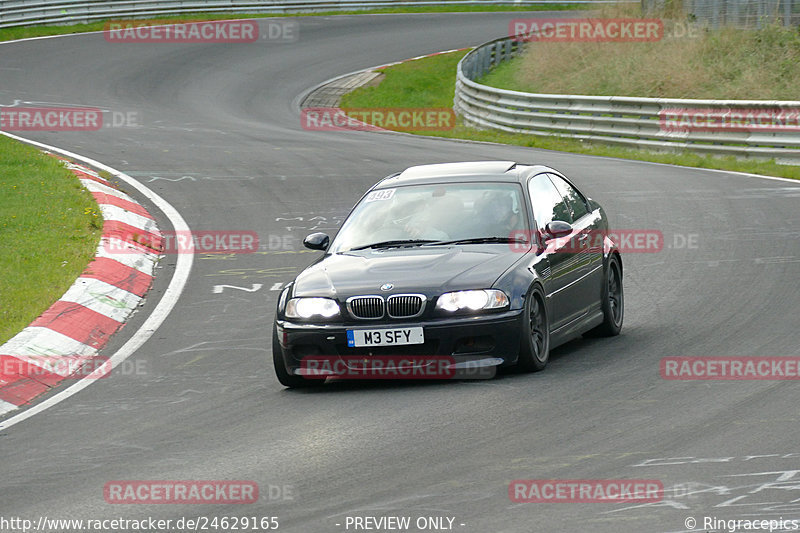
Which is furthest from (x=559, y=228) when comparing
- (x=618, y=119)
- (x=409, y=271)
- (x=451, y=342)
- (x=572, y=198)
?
(x=618, y=119)

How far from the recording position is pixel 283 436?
7465mm

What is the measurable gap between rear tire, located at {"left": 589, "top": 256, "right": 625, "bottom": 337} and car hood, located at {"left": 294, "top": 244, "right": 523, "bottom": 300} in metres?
1.53

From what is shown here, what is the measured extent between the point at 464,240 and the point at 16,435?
342 centimetres

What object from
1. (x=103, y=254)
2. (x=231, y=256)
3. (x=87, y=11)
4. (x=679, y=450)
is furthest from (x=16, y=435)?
(x=87, y=11)

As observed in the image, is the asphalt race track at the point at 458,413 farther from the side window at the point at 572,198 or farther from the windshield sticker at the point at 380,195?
the windshield sticker at the point at 380,195

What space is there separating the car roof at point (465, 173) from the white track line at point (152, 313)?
96.3 inches

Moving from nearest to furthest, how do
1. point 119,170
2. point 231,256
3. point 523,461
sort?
point 523,461 → point 231,256 → point 119,170

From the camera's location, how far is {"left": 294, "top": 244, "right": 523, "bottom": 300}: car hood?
8.64m

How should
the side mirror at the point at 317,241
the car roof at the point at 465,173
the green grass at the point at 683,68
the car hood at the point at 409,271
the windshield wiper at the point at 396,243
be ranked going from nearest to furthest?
1. the car hood at the point at 409,271
2. the windshield wiper at the point at 396,243
3. the side mirror at the point at 317,241
4. the car roof at the point at 465,173
5. the green grass at the point at 683,68

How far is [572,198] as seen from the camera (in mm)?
10844

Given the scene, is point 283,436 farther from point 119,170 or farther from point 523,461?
point 119,170

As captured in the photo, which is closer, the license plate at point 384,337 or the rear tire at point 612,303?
the license plate at point 384,337

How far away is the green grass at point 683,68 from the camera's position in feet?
93.3

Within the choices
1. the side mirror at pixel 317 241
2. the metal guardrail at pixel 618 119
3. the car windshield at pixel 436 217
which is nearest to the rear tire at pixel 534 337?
the car windshield at pixel 436 217
